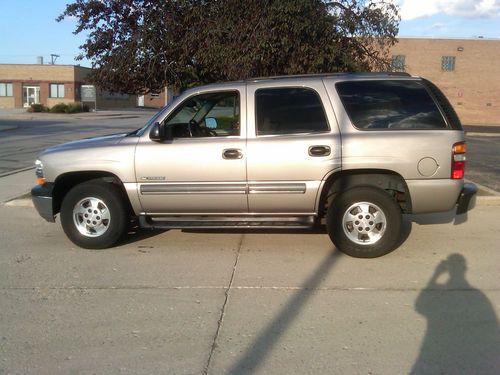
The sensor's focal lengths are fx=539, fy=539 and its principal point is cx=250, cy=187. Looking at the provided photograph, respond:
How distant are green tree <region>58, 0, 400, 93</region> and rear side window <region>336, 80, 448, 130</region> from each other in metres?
2.54

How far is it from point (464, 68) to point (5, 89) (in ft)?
162

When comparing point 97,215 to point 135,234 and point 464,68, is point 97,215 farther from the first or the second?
point 464,68

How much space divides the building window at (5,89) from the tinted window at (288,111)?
6347 cm

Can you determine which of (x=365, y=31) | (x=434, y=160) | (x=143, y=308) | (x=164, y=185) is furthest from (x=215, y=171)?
(x=365, y=31)

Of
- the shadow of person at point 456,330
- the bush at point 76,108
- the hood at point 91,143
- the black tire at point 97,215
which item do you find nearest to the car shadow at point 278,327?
the shadow of person at point 456,330

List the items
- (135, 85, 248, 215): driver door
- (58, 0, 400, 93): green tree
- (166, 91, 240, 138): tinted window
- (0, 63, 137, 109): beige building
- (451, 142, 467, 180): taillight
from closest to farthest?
(451, 142, 467, 180): taillight, (135, 85, 248, 215): driver door, (166, 91, 240, 138): tinted window, (58, 0, 400, 93): green tree, (0, 63, 137, 109): beige building

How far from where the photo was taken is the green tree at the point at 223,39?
8.18 metres

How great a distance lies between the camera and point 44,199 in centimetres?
625

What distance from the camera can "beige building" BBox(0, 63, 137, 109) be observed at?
200ft

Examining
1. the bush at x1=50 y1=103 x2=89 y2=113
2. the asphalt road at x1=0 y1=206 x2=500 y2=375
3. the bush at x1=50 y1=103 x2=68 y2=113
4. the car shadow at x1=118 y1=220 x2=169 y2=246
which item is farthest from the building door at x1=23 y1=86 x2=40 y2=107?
the asphalt road at x1=0 y1=206 x2=500 y2=375

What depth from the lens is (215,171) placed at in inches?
233

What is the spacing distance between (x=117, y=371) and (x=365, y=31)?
766 centimetres

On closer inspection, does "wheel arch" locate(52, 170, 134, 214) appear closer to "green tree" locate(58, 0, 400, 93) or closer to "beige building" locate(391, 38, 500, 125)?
"green tree" locate(58, 0, 400, 93)

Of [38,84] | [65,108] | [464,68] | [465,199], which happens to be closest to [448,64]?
[464,68]
